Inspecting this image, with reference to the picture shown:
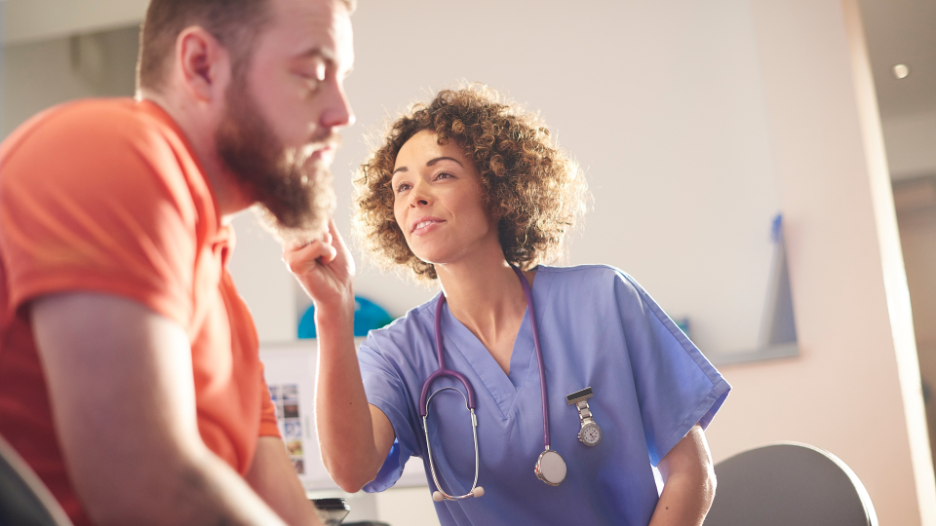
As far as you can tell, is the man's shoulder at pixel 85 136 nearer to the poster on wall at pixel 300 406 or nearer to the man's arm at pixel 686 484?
the man's arm at pixel 686 484

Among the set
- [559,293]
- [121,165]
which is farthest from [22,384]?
[559,293]

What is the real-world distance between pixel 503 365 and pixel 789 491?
56cm

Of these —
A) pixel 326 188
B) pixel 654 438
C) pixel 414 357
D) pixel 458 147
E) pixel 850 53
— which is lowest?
pixel 654 438

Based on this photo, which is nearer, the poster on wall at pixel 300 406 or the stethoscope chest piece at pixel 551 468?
the stethoscope chest piece at pixel 551 468

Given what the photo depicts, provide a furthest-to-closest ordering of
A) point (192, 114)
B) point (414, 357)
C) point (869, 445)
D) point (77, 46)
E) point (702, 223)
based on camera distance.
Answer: point (77, 46) → point (702, 223) → point (869, 445) → point (414, 357) → point (192, 114)

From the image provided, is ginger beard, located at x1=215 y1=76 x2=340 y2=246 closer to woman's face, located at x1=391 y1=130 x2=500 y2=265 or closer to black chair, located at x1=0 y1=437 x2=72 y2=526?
black chair, located at x1=0 y1=437 x2=72 y2=526

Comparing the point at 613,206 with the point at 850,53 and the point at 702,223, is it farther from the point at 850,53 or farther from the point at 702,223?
the point at 850,53

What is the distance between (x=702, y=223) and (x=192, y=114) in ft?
6.76

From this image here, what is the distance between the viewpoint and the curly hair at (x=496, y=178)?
1285 mm

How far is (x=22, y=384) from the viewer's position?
39 cm

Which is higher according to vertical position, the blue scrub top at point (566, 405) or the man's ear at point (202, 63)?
the man's ear at point (202, 63)

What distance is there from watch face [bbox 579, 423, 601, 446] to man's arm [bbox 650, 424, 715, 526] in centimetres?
15

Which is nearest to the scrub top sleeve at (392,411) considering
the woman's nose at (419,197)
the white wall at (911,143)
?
the woman's nose at (419,197)

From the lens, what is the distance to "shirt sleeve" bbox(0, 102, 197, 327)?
347 millimetres
